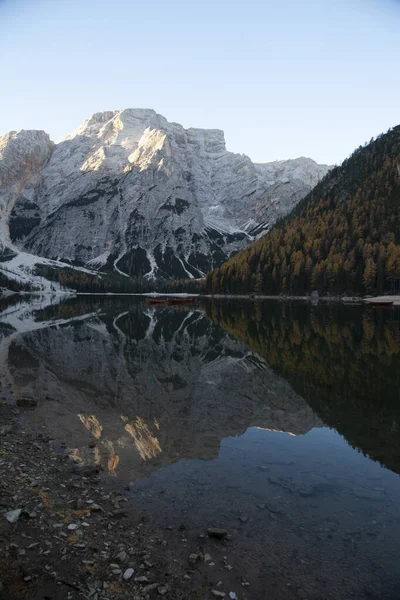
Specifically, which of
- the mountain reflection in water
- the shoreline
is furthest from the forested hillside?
the shoreline

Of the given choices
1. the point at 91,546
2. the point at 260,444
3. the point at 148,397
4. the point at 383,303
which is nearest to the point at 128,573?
the point at 91,546

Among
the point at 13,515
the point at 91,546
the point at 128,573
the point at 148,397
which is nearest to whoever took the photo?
the point at 128,573

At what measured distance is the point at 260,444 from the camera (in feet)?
58.4

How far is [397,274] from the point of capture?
14762cm

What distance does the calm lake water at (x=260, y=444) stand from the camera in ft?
33.1

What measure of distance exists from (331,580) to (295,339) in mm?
40263

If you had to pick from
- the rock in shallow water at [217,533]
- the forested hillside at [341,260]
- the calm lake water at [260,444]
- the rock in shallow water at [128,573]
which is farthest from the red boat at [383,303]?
the rock in shallow water at [128,573]

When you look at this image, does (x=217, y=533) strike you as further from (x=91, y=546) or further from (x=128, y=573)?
(x=91, y=546)

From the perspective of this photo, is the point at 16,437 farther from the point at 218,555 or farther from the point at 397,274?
the point at 397,274

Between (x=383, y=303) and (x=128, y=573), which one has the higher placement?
(x=128, y=573)

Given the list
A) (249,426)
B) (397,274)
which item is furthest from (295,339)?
(397,274)

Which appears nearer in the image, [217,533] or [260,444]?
[217,533]

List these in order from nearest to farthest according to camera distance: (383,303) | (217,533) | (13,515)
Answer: (217,533) → (13,515) → (383,303)

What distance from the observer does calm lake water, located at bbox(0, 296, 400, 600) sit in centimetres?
1009
